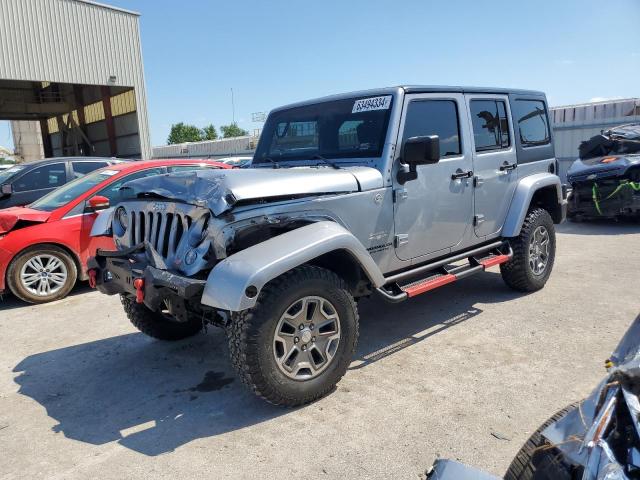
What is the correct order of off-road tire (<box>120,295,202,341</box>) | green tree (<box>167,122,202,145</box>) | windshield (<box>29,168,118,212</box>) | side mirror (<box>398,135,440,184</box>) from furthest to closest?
green tree (<box>167,122,202,145</box>) → windshield (<box>29,168,118,212</box>) → off-road tire (<box>120,295,202,341</box>) → side mirror (<box>398,135,440,184</box>)

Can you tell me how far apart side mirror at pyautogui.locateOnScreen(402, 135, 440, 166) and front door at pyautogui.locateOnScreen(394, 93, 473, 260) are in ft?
0.66

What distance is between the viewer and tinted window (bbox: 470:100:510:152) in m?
4.77

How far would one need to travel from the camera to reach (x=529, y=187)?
521 cm

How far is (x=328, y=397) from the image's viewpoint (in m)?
3.42

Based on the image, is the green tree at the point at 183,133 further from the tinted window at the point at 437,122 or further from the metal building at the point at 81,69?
the tinted window at the point at 437,122

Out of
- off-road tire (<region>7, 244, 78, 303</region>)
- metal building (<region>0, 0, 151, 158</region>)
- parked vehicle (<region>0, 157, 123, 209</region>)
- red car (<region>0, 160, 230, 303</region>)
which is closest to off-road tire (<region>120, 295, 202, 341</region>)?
red car (<region>0, 160, 230, 303</region>)

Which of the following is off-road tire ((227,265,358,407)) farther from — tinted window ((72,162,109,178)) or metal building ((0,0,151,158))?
metal building ((0,0,151,158))

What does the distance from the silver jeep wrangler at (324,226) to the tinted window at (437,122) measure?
2 cm

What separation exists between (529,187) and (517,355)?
2.05 m

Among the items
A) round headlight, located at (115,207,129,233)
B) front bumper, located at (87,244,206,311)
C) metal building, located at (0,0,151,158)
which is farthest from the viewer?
metal building, located at (0,0,151,158)

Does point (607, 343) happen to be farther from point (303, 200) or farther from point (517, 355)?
point (303, 200)

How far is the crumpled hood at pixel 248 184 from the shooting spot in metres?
3.11

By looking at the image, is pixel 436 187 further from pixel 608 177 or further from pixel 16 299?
pixel 608 177

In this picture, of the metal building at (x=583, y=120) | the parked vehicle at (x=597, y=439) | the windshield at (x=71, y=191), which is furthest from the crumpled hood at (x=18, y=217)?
the metal building at (x=583, y=120)
